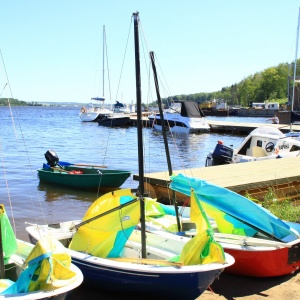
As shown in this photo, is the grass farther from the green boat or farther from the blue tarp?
the green boat

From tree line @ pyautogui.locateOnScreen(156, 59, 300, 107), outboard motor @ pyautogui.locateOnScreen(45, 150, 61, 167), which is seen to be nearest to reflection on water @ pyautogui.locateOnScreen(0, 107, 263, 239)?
outboard motor @ pyautogui.locateOnScreen(45, 150, 61, 167)

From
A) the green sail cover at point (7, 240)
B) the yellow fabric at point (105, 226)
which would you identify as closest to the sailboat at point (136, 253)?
the yellow fabric at point (105, 226)

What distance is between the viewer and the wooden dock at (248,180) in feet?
39.4

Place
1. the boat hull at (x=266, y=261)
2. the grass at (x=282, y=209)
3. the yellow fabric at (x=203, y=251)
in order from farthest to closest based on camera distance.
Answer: the grass at (x=282, y=209)
the boat hull at (x=266, y=261)
the yellow fabric at (x=203, y=251)

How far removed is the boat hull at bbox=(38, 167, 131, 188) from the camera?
17.0m

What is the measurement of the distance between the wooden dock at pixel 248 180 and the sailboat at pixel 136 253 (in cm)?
415

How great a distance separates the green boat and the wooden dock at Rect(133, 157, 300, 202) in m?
3.91

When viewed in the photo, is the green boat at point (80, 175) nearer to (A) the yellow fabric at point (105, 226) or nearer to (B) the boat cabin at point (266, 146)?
(B) the boat cabin at point (266, 146)

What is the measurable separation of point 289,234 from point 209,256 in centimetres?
200

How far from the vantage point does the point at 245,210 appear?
25.5 ft

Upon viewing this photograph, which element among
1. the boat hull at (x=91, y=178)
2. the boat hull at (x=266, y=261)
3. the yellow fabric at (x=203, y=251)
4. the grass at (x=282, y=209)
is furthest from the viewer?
the boat hull at (x=91, y=178)

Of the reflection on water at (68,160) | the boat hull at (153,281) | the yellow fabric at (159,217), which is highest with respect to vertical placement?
the yellow fabric at (159,217)

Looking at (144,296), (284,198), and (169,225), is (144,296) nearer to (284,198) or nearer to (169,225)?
(169,225)

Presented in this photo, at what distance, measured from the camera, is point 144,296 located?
6621mm
